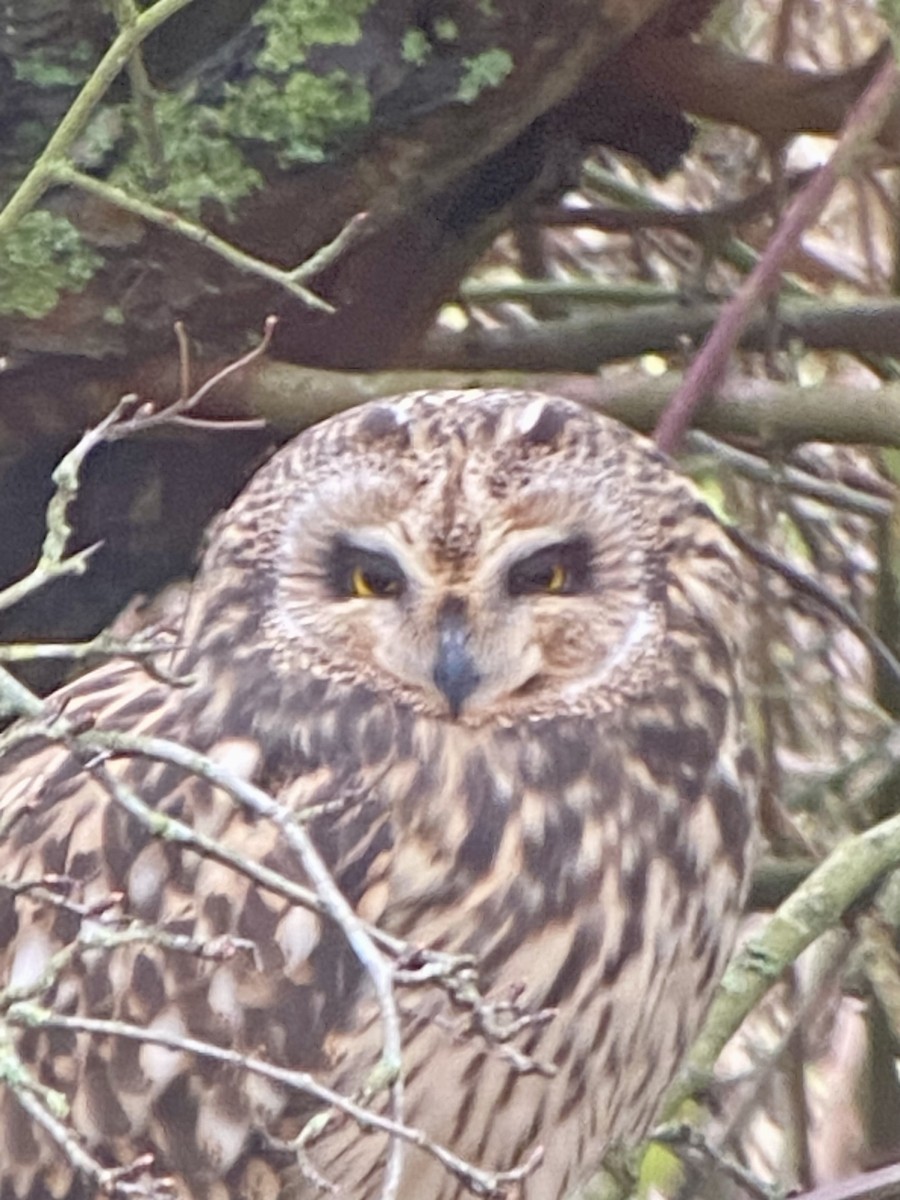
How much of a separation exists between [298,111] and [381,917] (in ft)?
2.34

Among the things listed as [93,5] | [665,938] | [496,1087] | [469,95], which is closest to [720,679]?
[665,938]

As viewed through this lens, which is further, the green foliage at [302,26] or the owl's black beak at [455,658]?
the green foliage at [302,26]

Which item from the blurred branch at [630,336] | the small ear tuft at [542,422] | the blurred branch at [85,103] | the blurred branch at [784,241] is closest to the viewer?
the blurred branch at [85,103]

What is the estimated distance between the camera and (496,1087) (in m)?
2.00

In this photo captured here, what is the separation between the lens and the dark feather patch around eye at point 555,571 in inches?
75.7

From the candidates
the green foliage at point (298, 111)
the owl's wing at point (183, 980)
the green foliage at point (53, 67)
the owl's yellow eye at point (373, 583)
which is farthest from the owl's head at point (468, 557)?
the green foliage at point (53, 67)

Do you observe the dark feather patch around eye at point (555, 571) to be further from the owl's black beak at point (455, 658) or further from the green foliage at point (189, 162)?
the green foliage at point (189, 162)

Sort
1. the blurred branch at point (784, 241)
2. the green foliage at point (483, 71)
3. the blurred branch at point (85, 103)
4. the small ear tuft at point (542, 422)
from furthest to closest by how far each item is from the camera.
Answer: the green foliage at point (483, 71), the small ear tuft at point (542, 422), the blurred branch at point (784, 241), the blurred branch at point (85, 103)

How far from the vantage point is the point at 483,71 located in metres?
2.06

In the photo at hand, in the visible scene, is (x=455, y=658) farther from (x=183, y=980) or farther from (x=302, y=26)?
(x=302, y=26)

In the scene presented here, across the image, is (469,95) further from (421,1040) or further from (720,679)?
(421,1040)

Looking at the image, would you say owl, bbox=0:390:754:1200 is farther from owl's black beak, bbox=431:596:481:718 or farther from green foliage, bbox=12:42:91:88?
green foliage, bbox=12:42:91:88

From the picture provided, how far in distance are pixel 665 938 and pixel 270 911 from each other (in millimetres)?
363

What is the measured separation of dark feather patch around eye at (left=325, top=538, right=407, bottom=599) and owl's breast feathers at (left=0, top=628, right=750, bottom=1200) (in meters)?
0.12
